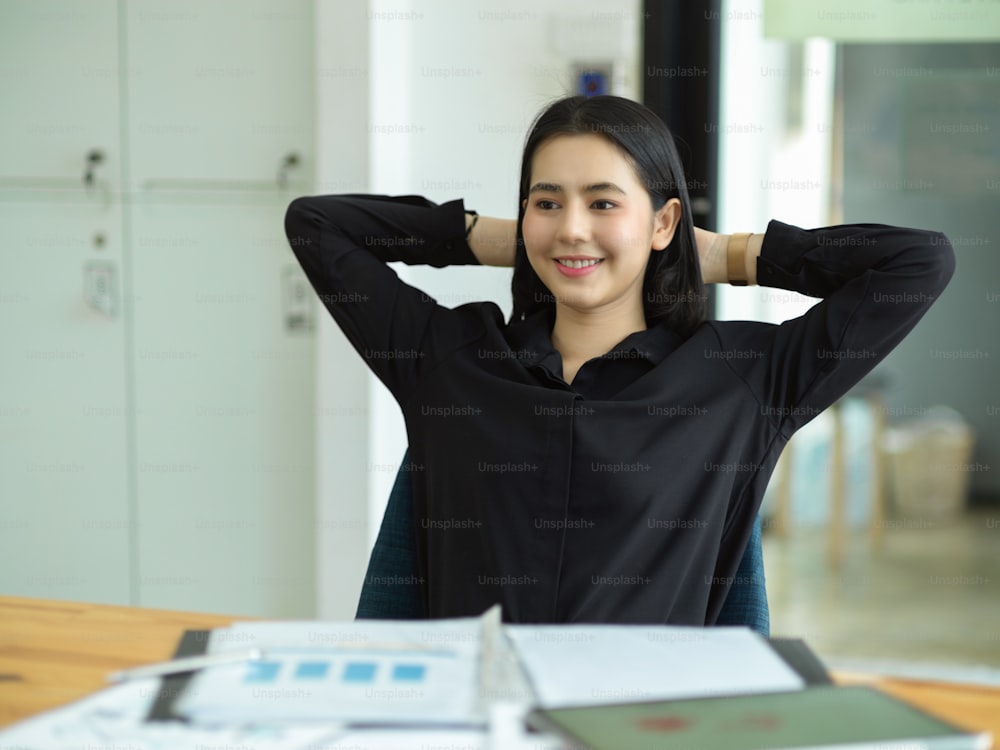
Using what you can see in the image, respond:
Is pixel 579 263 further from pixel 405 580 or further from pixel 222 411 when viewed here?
pixel 222 411

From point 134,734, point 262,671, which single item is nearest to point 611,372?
point 262,671

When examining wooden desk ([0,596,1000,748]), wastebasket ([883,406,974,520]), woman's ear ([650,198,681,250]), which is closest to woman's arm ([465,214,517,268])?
woman's ear ([650,198,681,250])

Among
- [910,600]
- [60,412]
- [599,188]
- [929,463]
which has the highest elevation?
[599,188]

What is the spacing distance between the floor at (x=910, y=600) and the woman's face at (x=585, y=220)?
186cm

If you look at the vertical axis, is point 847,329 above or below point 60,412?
above

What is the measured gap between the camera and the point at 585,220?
1516mm

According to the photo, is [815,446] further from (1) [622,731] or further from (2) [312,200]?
(1) [622,731]

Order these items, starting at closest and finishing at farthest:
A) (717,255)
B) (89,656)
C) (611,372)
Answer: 1. (89,656)
2. (611,372)
3. (717,255)

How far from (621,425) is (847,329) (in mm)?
350

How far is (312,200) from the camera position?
5.84ft

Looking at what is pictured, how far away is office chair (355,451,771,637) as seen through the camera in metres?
1.48

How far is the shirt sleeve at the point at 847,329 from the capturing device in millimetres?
1496

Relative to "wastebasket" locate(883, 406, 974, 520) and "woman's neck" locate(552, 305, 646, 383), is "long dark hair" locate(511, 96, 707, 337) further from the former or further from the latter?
"wastebasket" locate(883, 406, 974, 520)

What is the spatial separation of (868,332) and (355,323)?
29.7 inches
